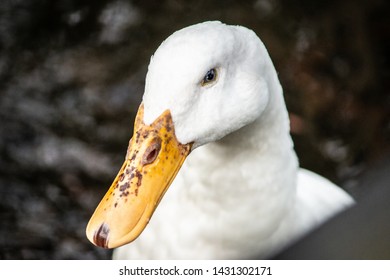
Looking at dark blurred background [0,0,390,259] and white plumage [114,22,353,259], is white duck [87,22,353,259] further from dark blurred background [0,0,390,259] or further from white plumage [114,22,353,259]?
dark blurred background [0,0,390,259]

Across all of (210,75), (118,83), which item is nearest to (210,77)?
(210,75)

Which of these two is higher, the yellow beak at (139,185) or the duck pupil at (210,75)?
the duck pupil at (210,75)

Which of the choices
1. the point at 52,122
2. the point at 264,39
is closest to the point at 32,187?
the point at 52,122

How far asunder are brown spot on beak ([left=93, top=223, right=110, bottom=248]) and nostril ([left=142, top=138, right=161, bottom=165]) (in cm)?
8

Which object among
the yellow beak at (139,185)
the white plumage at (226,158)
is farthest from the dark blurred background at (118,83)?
the yellow beak at (139,185)

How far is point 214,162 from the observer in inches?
35.2

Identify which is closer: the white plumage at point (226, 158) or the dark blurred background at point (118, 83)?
the white plumage at point (226, 158)

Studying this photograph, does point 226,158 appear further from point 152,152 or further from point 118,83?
point 118,83

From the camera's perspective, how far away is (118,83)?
6.08 feet

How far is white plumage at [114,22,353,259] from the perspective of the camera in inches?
27.4

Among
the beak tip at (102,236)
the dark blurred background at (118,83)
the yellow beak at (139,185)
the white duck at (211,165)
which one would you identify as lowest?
the beak tip at (102,236)

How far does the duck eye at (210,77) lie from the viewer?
0.71 m

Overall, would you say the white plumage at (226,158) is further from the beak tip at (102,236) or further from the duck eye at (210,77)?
the beak tip at (102,236)

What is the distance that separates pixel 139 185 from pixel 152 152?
38 mm
